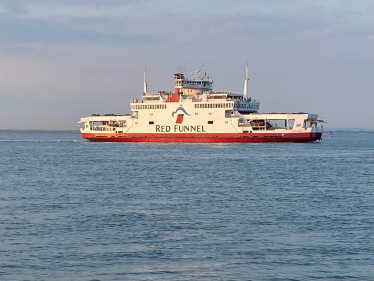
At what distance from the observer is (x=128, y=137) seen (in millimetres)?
97750

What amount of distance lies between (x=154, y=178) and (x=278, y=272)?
25328mm

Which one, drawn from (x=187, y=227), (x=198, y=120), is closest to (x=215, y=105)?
(x=198, y=120)

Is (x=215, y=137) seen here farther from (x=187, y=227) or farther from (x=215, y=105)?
(x=187, y=227)

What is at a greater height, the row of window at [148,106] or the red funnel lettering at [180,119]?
the row of window at [148,106]

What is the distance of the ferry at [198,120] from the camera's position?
87.9m

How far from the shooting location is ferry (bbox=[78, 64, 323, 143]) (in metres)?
87.9

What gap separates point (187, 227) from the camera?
2309 cm

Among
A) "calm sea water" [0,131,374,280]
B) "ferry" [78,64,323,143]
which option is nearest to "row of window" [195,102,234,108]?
"ferry" [78,64,323,143]

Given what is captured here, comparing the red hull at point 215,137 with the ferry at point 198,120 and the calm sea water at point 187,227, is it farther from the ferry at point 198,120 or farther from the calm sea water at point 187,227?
the calm sea water at point 187,227

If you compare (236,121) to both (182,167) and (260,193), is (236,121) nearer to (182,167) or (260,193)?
(182,167)

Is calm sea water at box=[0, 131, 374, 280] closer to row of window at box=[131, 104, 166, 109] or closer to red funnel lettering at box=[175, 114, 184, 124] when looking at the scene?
red funnel lettering at box=[175, 114, 184, 124]

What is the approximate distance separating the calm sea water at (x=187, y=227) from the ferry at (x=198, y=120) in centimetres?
4531

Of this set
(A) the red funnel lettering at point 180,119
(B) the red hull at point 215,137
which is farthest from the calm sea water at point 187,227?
(A) the red funnel lettering at point 180,119

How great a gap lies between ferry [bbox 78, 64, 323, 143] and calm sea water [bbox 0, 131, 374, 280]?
1784 inches
